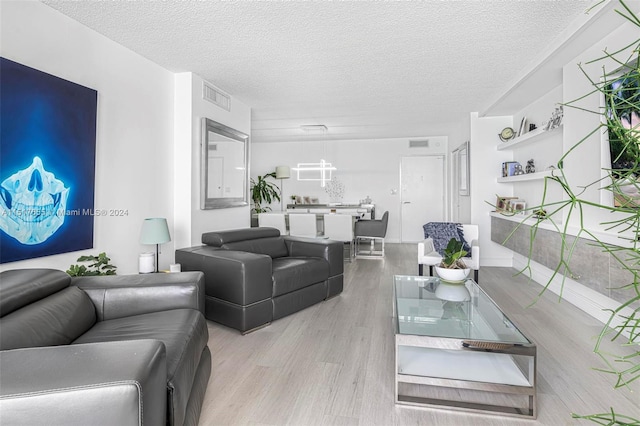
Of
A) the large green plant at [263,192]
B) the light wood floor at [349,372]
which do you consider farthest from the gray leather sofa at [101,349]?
the large green plant at [263,192]

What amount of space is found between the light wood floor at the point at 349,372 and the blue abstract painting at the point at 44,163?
4.58 ft

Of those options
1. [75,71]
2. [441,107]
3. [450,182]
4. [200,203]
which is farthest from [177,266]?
[450,182]

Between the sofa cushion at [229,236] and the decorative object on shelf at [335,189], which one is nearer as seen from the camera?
the sofa cushion at [229,236]

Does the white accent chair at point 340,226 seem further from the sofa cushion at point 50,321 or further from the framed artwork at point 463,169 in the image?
the sofa cushion at point 50,321

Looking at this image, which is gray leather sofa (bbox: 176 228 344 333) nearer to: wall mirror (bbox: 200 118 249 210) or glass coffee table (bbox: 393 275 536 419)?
wall mirror (bbox: 200 118 249 210)

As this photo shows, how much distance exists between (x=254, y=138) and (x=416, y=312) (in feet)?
21.7

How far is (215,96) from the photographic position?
4.40 meters

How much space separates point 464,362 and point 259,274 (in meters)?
1.62

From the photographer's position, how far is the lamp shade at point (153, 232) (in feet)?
10.6

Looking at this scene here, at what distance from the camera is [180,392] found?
1.49m

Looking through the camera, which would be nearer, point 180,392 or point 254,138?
point 180,392

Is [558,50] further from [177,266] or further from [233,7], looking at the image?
[177,266]

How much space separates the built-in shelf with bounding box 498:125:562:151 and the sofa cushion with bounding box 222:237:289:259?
3.18m

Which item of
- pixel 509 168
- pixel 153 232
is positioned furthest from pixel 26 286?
pixel 509 168
